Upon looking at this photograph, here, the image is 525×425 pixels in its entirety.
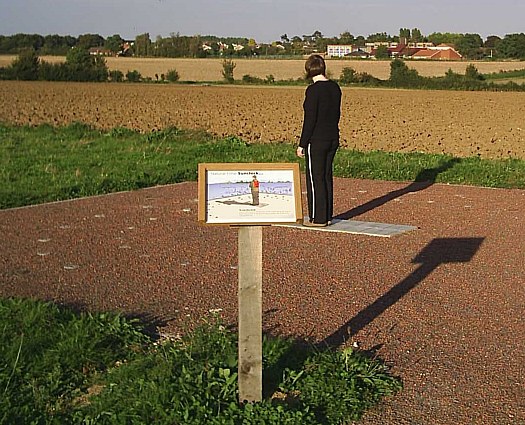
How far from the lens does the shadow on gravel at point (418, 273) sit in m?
6.25

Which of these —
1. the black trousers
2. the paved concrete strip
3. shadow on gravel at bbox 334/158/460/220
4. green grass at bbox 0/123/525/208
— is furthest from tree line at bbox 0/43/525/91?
the black trousers

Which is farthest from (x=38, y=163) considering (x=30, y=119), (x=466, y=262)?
(x=30, y=119)

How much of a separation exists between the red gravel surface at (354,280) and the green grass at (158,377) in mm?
307

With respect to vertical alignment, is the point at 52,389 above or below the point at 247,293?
below

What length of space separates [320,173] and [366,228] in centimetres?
99

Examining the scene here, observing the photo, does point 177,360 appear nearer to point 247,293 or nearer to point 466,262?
point 247,293

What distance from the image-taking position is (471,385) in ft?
17.0

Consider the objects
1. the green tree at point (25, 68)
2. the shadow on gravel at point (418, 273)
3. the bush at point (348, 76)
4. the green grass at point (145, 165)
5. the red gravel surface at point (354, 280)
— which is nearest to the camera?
the red gravel surface at point (354, 280)

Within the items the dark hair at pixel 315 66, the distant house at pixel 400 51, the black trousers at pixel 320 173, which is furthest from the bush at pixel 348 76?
the dark hair at pixel 315 66

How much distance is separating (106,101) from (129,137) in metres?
27.1

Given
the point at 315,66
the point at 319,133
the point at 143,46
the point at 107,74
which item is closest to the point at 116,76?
the point at 107,74

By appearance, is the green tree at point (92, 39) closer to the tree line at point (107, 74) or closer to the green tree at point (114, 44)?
the green tree at point (114, 44)

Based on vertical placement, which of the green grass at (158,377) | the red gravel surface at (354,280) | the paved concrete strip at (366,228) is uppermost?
the green grass at (158,377)

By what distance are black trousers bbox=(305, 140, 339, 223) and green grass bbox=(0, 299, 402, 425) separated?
394cm
